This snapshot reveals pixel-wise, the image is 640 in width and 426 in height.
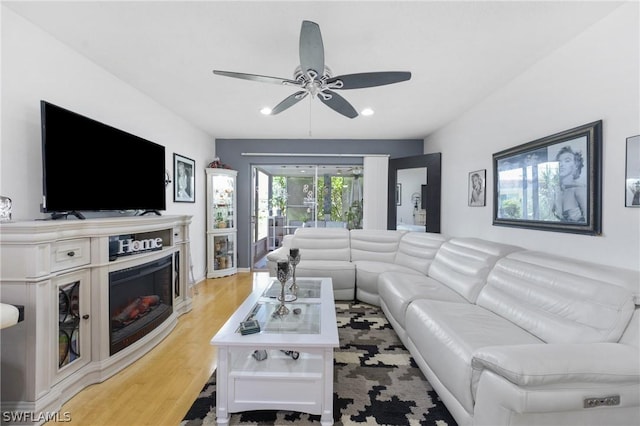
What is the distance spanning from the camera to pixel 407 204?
4.54 meters

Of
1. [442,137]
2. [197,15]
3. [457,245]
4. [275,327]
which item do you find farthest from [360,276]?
[197,15]

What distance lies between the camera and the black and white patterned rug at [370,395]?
1496 mm

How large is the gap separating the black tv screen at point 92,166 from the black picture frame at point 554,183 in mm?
3476

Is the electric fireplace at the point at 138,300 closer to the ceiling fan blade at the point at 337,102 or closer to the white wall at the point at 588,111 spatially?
the ceiling fan blade at the point at 337,102

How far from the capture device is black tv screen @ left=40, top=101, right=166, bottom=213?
173 cm

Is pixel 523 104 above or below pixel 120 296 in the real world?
above

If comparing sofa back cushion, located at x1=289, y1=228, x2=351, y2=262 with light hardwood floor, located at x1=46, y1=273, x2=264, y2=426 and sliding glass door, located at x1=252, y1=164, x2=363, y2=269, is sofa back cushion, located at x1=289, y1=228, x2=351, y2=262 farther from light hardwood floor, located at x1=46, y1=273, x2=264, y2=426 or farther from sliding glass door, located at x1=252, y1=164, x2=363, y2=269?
light hardwood floor, located at x1=46, y1=273, x2=264, y2=426

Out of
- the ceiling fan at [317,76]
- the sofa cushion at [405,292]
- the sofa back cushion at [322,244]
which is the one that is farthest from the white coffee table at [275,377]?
the sofa back cushion at [322,244]

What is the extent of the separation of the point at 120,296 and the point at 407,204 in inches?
157

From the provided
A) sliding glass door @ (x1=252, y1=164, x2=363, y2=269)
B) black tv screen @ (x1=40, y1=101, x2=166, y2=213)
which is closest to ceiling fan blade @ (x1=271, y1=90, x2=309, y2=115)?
black tv screen @ (x1=40, y1=101, x2=166, y2=213)

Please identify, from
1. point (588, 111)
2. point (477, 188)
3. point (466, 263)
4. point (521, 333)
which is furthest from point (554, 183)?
point (521, 333)

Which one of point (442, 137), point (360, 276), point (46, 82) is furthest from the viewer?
point (442, 137)

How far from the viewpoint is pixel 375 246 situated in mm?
3768

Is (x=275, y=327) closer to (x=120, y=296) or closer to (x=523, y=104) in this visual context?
(x=120, y=296)
